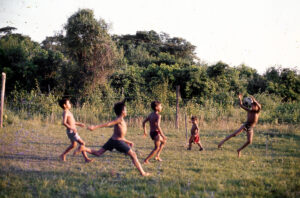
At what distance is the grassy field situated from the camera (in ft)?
13.8

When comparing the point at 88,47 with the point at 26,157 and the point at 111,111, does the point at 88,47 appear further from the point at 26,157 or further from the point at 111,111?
the point at 26,157

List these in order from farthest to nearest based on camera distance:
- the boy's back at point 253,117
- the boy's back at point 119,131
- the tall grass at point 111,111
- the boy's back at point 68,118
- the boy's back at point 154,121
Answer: the tall grass at point 111,111 < the boy's back at point 253,117 < the boy's back at point 154,121 < the boy's back at point 68,118 < the boy's back at point 119,131

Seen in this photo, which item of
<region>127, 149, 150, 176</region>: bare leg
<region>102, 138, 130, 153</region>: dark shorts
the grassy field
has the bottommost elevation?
the grassy field

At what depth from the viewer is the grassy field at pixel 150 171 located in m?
4.20

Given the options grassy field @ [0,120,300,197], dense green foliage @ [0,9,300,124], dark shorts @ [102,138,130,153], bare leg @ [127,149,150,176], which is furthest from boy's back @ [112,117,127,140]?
dense green foliage @ [0,9,300,124]

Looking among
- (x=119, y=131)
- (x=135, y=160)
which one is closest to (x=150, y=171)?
(x=135, y=160)

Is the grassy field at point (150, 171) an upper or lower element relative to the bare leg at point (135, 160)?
lower

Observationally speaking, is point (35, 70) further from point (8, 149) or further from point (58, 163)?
point (58, 163)

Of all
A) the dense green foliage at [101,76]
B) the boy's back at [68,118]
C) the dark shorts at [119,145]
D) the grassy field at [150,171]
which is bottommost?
the grassy field at [150,171]

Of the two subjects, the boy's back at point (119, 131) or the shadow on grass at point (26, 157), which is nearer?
the boy's back at point (119, 131)

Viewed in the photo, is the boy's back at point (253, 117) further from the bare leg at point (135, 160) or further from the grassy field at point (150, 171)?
the bare leg at point (135, 160)

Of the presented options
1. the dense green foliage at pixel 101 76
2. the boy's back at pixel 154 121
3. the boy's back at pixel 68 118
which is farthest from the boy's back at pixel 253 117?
the dense green foliage at pixel 101 76

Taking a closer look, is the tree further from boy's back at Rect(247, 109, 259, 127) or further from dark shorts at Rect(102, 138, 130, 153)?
dark shorts at Rect(102, 138, 130, 153)

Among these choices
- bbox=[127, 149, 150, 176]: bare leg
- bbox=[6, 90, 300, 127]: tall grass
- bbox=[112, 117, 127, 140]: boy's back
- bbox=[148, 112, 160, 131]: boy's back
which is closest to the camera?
bbox=[127, 149, 150, 176]: bare leg
